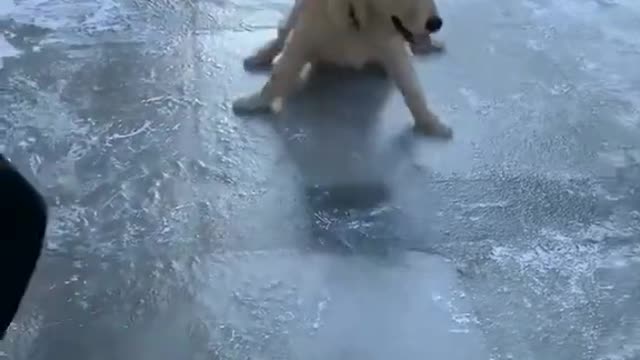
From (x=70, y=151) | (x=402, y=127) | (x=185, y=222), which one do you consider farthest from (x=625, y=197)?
(x=70, y=151)

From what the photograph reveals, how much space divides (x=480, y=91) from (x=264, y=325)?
1.02 m

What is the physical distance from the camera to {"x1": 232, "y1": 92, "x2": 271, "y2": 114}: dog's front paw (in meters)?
2.61

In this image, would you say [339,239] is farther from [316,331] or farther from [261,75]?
[261,75]

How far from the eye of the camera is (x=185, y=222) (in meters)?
2.22

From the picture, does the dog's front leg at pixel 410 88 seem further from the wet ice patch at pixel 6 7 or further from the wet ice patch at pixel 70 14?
the wet ice patch at pixel 6 7

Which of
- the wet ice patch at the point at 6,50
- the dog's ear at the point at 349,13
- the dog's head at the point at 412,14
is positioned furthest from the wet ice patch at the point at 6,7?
the dog's head at the point at 412,14

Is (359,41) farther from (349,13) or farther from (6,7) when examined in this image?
(6,7)

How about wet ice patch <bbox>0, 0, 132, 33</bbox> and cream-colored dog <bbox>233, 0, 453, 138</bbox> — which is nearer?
cream-colored dog <bbox>233, 0, 453, 138</bbox>

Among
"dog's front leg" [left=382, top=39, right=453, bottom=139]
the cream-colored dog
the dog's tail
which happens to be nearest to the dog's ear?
the cream-colored dog

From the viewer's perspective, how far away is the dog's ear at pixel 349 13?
2529 millimetres

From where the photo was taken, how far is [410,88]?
102 inches

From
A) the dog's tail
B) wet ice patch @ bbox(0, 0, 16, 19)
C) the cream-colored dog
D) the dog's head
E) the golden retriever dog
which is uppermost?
the dog's tail

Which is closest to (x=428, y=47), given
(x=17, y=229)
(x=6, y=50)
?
(x=6, y=50)

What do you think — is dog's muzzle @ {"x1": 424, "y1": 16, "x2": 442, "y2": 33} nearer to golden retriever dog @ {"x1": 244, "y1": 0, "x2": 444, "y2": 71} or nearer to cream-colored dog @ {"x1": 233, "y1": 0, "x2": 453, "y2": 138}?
cream-colored dog @ {"x1": 233, "y1": 0, "x2": 453, "y2": 138}
